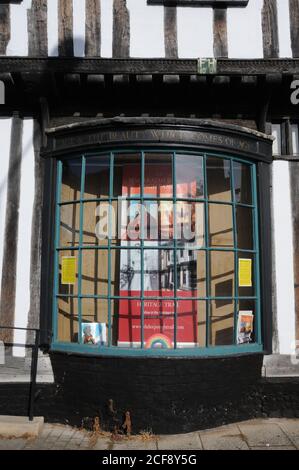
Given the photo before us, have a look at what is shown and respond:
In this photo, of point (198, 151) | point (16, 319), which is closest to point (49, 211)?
point (16, 319)

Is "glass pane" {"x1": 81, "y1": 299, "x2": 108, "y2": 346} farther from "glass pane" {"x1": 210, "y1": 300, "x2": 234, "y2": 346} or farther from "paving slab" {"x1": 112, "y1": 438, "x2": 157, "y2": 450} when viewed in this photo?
"glass pane" {"x1": 210, "y1": 300, "x2": 234, "y2": 346}

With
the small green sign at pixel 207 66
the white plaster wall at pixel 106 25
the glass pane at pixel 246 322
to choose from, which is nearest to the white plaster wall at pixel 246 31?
the small green sign at pixel 207 66

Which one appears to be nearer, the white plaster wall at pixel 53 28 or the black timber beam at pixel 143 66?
the black timber beam at pixel 143 66

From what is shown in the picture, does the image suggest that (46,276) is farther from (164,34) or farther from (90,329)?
(164,34)

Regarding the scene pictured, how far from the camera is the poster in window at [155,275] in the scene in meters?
5.41

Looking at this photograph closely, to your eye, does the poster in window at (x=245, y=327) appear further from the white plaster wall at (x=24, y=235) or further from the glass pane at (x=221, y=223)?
the white plaster wall at (x=24, y=235)

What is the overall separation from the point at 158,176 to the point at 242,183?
3.52ft

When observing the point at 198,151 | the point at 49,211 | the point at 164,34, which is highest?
the point at 164,34

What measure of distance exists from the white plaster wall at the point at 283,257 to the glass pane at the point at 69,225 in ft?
8.00

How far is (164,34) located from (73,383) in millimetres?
4399

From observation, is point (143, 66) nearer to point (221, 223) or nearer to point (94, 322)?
point (221, 223)

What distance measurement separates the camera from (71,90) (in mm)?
5707

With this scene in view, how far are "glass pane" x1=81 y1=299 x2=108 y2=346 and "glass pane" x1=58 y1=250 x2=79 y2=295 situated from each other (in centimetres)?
23

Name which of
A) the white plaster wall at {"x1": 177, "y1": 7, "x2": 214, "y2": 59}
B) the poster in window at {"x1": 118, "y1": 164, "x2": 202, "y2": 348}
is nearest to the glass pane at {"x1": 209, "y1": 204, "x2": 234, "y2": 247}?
the poster in window at {"x1": 118, "y1": 164, "x2": 202, "y2": 348}
